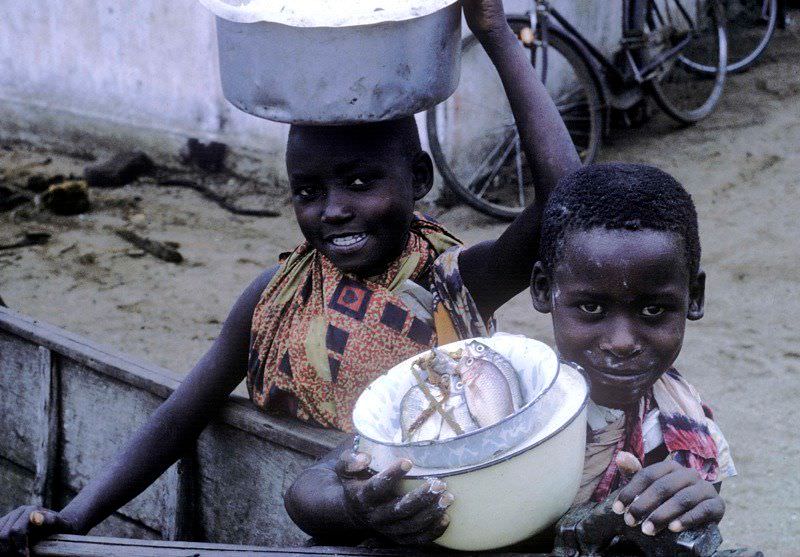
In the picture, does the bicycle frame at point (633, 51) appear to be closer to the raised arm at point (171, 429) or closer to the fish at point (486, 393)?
the raised arm at point (171, 429)

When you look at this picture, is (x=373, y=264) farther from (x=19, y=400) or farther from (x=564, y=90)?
(x=564, y=90)

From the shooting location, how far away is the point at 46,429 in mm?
2652

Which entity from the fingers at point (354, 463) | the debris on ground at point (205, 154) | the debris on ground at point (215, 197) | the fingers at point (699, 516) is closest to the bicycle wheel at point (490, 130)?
the debris on ground at point (215, 197)

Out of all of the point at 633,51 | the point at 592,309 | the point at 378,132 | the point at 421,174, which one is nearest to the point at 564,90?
the point at 633,51

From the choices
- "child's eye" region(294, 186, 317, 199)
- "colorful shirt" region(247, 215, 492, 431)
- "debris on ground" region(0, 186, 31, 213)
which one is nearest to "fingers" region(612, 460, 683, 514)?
"colorful shirt" region(247, 215, 492, 431)

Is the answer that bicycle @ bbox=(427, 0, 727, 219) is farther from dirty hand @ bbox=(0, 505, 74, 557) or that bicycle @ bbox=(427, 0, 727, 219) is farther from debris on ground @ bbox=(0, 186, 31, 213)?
dirty hand @ bbox=(0, 505, 74, 557)

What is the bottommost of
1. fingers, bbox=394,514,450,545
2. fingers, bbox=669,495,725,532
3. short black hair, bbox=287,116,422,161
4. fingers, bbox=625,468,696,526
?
fingers, bbox=394,514,450,545

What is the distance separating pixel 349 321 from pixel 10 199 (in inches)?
189

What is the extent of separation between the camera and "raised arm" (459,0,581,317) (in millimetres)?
1817

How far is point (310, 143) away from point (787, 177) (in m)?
4.09

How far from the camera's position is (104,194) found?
245 inches

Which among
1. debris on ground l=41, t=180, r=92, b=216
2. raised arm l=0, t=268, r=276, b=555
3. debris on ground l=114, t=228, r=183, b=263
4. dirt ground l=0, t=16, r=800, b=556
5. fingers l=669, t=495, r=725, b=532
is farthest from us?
debris on ground l=41, t=180, r=92, b=216

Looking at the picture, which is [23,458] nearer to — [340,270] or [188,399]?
[188,399]

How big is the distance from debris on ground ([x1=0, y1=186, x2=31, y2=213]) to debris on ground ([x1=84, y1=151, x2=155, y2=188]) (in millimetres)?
403
